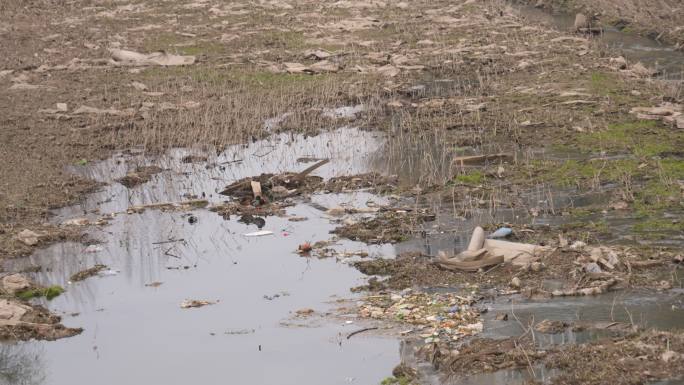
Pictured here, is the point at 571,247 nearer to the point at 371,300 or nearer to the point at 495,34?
the point at 371,300

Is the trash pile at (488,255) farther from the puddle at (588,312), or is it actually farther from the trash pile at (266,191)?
the trash pile at (266,191)

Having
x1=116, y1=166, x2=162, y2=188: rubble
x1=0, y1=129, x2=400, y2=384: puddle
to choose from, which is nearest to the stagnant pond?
x1=0, y1=129, x2=400, y2=384: puddle

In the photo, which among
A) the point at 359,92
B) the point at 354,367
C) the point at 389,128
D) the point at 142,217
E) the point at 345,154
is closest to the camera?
the point at 354,367

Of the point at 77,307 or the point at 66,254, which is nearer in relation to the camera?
the point at 77,307

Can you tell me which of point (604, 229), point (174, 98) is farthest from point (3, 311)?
point (174, 98)

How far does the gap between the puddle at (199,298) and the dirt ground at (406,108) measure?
367mm

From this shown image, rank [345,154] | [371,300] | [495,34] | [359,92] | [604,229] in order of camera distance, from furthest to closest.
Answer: [495,34] → [359,92] → [345,154] → [604,229] → [371,300]

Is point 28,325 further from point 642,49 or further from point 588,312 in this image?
point 642,49

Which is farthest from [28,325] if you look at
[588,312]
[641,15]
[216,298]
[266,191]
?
[641,15]

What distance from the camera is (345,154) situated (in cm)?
1288

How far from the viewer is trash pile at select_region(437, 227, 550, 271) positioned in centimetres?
839

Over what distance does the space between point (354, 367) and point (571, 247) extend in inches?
98.7

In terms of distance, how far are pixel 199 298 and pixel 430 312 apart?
205cm

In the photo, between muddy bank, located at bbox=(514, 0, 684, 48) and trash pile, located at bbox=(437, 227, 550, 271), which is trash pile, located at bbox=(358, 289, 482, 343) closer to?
trash pile, located at bbox=(437, 227, 550, 271)
